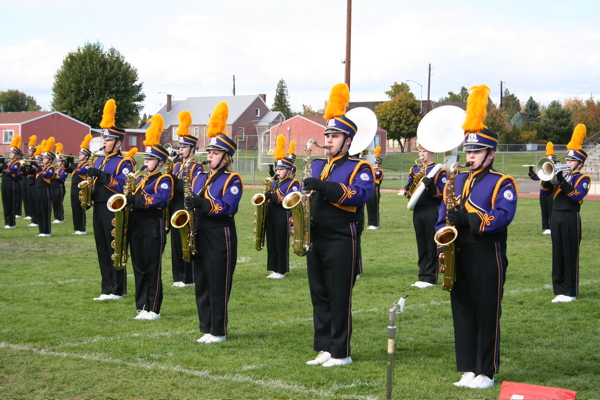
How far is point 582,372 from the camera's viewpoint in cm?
664

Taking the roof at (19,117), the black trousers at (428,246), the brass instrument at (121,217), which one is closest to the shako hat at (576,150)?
the black trousers at (428,246)

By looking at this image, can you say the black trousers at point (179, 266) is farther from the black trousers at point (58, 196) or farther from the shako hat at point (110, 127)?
the black trousers at point (58, 196)

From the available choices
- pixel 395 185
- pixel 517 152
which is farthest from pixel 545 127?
pixel 395 185

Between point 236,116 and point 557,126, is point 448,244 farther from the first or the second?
point 236,116

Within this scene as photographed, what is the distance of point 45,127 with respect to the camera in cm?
6488

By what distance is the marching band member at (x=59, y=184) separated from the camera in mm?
18953

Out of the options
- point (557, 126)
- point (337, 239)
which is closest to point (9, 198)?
point (337, 239)

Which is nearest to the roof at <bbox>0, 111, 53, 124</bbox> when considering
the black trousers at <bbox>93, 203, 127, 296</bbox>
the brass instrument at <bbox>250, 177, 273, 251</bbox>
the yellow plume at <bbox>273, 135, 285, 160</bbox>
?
the yellow plume at <bbox>273, 135, 285, 160</bbox>

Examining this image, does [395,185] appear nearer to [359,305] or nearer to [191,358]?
[359,305]

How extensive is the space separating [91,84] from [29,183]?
54145 mm

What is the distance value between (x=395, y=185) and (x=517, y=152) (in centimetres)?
2171

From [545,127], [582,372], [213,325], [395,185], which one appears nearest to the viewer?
[582,372]

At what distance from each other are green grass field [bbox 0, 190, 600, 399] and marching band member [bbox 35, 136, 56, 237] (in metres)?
4.77

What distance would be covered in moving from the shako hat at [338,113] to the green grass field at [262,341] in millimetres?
2185
